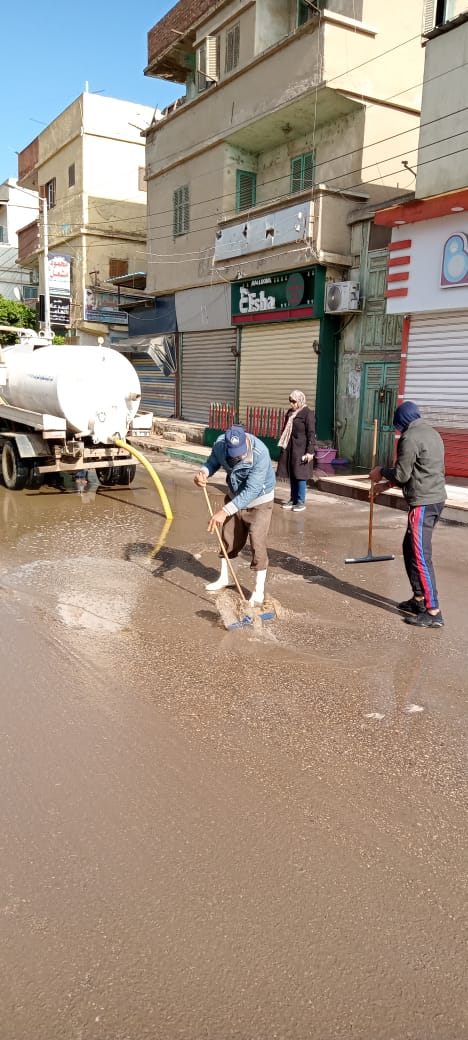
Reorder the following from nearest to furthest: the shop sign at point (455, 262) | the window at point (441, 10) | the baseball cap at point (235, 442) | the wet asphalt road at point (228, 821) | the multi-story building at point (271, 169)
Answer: the wet asphalt road at point (228, 821) → the baseball cap at point (235, 442) → the shop sign at point (455, 262) → the window at point (441, 10) → the multi-story building at point (271, 169)

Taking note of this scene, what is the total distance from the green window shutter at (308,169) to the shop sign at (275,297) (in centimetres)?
244

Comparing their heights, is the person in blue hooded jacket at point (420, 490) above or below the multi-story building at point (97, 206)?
below

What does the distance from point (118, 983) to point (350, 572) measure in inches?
222

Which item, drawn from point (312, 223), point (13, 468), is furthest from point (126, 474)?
point (312, 223)

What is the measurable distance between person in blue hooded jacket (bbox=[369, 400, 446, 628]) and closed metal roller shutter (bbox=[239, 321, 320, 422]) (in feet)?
33.2

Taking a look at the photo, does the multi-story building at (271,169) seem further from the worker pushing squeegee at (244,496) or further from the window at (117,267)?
the worker pushing squeegee at (244,496)

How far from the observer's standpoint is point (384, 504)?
1211 centimetres

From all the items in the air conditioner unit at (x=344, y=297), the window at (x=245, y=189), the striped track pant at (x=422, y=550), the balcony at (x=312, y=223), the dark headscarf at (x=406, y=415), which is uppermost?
Answer: the window at (x=245, y=189)

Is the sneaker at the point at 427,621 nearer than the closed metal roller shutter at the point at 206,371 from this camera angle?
Yes

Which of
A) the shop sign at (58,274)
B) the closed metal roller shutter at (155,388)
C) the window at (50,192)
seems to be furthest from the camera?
the window at (50,192)

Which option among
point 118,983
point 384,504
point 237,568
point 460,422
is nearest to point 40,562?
point 237,568

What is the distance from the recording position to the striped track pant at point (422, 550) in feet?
19.4

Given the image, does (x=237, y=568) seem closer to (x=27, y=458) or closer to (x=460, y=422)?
(x=27, y=458)

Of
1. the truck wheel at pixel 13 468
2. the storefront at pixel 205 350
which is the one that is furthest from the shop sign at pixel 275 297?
the truck wheel at pixel 13 468
